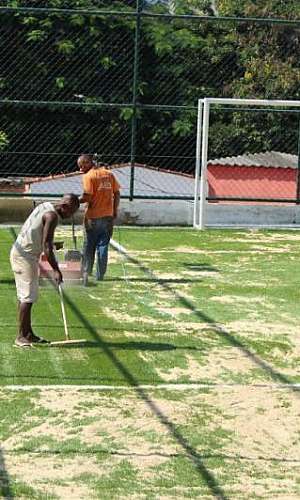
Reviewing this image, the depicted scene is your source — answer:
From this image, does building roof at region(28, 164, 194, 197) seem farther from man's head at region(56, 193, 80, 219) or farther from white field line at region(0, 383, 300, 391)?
white field line at region(0, 383, 300, 391)

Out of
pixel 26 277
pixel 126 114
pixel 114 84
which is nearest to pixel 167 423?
pixel 26 277

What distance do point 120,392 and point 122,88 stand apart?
19.5m

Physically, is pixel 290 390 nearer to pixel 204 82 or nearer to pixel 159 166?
pixel 159 166

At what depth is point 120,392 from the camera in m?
9.13

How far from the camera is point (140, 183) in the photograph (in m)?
26.4

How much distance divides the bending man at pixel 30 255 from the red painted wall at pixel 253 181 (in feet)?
70.7

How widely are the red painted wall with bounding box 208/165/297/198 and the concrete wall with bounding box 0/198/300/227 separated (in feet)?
32.7

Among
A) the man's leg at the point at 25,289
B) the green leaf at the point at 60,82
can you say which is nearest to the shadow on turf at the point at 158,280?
the man's leg at the point at 25,289

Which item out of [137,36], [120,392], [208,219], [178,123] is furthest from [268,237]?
[120,392]

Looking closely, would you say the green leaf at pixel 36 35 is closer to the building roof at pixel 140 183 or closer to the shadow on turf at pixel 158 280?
the building roof at pixel 140 183

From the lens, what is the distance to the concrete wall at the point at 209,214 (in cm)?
2123

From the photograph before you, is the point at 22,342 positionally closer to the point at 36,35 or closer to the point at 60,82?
the point at 36,35

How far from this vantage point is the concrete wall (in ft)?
69.7

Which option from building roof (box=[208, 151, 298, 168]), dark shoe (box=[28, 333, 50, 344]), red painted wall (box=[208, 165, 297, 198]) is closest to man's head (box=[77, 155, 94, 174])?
dark shoe (box=[28, 333, 50, 344])
